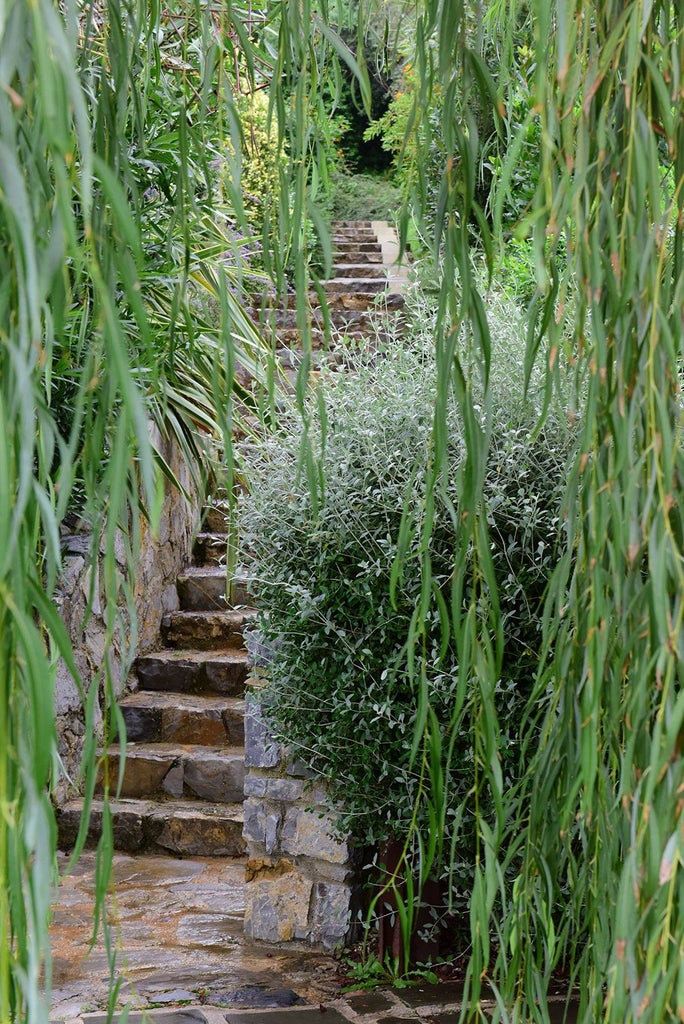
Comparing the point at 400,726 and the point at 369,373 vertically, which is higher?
the point at 369,373

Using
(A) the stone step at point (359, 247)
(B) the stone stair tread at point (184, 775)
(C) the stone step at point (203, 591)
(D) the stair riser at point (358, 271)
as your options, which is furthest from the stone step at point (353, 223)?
(B) the stone stair tread at point (184, 775)

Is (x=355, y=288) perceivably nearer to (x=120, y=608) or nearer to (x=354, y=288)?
(x=354, y=288)

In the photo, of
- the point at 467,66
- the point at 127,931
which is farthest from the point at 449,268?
the point at 127,931


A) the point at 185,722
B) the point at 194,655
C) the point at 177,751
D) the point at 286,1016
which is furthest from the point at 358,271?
the point at 286,1016

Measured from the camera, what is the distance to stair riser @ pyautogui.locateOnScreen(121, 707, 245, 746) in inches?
A: 178

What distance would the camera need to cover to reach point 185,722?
4.55m

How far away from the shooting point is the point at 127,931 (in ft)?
11.1

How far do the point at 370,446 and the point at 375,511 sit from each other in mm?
163

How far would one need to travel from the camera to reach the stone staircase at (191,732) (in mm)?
4098

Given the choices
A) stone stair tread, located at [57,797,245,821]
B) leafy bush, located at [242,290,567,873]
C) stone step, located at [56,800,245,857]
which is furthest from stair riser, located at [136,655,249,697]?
leafy bush, located at [242,290,567,873]

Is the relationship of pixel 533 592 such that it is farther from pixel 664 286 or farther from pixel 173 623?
pixel 173 623

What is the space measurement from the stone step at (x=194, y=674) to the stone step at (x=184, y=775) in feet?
1.52

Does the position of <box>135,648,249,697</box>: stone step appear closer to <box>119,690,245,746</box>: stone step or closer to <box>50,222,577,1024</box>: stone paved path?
<box>50,222,577,1024</box>: stone paved path

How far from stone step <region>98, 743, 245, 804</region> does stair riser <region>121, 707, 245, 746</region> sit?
126 millimetres
